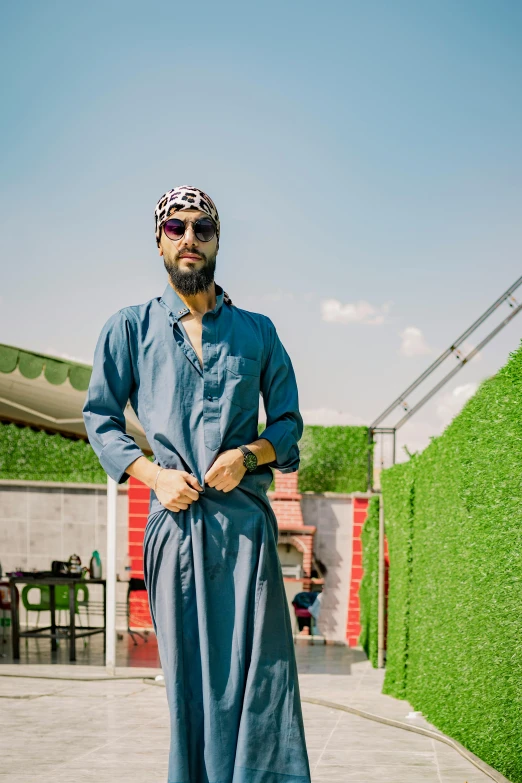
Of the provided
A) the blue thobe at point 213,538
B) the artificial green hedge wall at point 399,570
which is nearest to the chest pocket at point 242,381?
the blue thobe at point 213,538

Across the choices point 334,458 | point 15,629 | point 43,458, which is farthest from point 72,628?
point 334,458

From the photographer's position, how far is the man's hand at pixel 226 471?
1.94 meters

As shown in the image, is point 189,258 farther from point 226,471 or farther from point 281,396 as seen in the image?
point 226,471

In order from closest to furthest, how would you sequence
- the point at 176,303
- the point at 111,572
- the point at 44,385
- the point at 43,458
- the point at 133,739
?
the point at 176,303 < the point at 133,739 < the point at 111,572 < the point at 44,385 < the point at 43,458

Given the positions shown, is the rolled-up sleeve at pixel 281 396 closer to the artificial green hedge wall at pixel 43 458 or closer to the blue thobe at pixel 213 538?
the blue thobe at pixel 213 538

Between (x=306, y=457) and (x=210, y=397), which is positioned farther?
(x=306, y=457)

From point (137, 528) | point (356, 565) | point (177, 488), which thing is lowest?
point (356, 565)

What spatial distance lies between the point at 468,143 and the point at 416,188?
1.20 m

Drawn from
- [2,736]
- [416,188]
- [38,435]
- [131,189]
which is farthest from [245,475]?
[38,435]

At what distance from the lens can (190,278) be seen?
209 centimetres

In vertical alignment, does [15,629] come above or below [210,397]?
below

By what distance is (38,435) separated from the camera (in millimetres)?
15562

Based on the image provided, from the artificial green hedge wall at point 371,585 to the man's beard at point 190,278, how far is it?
25.2 ft

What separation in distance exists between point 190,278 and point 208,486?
49 cm
